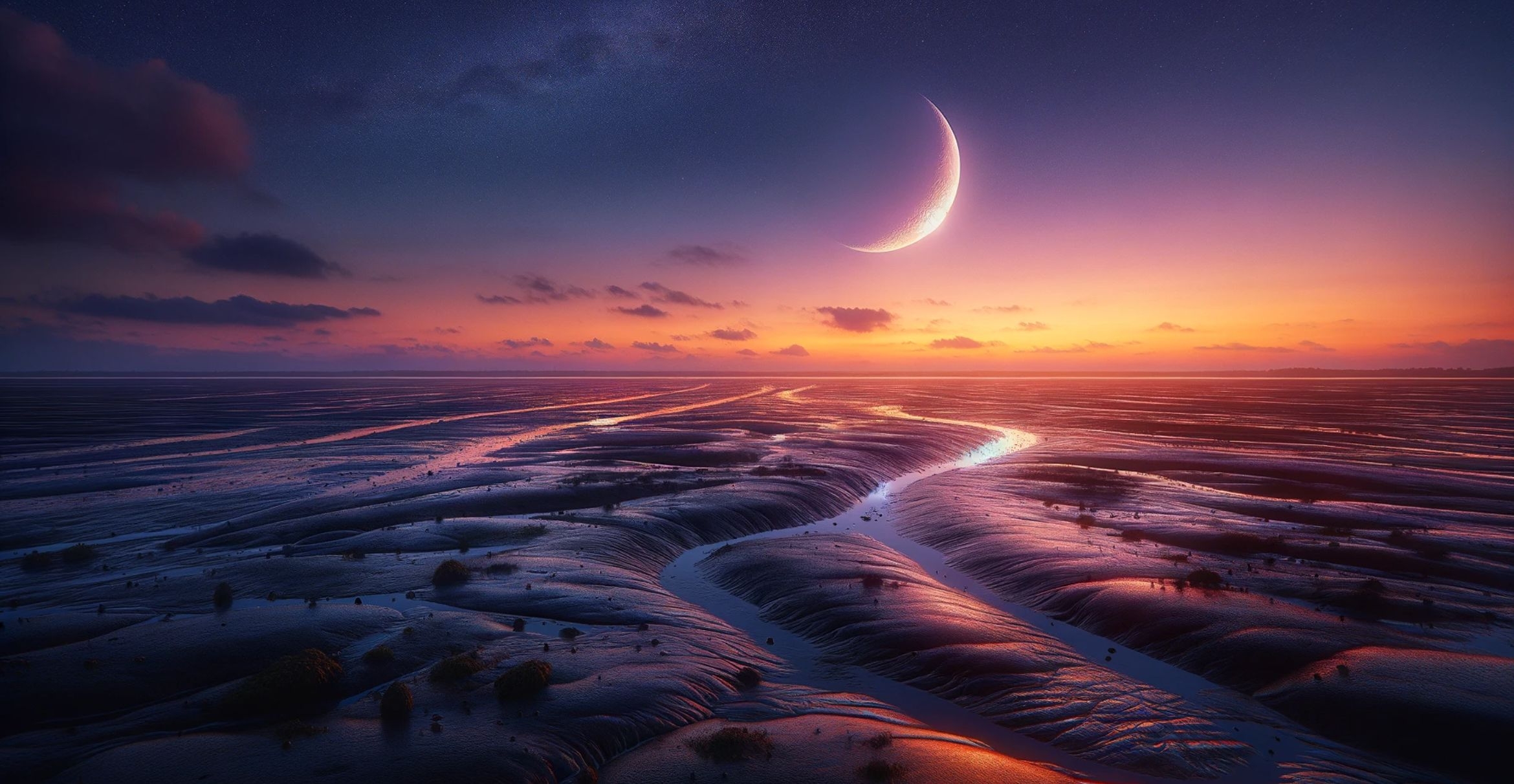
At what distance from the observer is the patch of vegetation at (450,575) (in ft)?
70.4

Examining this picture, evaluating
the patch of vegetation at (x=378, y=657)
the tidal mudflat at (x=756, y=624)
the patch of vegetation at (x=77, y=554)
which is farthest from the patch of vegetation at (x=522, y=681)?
the patch of vegetation at (x=77, y=554)

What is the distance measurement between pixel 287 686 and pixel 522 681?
4896 millimetres

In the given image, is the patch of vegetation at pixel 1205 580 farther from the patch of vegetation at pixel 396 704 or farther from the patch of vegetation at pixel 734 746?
the patch of vegetation at pixel 396 704

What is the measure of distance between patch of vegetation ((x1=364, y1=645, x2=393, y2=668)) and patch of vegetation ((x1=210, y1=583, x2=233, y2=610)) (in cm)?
728

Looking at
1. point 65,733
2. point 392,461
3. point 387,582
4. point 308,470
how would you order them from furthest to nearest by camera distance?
point 392,461
point 308,470
point 387,582
point 65,733

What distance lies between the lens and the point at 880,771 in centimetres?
1120

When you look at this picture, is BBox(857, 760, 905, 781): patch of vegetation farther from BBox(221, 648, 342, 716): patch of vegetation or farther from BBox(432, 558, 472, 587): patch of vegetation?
BBox(432, 558, 472, 587): patch of vegetation

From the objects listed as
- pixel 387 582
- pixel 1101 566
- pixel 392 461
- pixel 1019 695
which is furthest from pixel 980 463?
pixel 392 461

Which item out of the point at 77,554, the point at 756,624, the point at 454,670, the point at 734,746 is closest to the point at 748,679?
the point at 734,746

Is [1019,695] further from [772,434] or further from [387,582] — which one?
[772,434]

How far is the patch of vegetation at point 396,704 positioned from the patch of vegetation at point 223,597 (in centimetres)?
1021

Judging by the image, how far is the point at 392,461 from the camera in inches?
1977

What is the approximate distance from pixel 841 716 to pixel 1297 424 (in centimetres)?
9057

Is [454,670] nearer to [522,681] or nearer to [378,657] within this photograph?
Result: [522,681]
